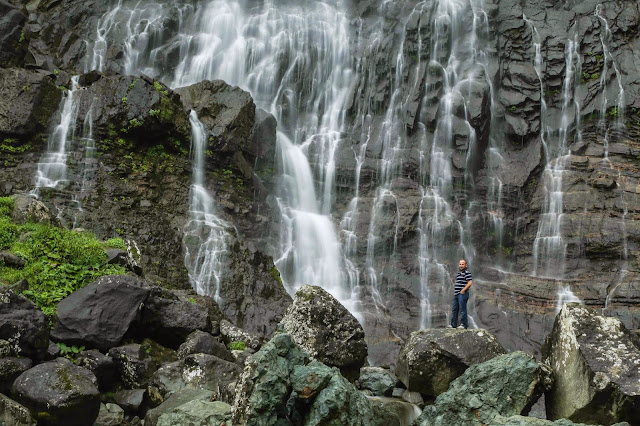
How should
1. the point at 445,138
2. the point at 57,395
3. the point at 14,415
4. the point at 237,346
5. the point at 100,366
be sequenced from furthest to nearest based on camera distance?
1. the point at 445,138
2. the point at 237,346
3. the point at 100,366
4. the point at 57,395
5. the point at 14,415

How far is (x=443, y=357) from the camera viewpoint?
8.29 m

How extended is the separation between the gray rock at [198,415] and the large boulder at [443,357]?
10.3 feet

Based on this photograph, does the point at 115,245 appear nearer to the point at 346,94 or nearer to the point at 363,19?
the point at 346,94

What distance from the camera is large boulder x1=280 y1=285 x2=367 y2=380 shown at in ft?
28.5

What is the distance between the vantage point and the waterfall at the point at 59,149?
1719 cm

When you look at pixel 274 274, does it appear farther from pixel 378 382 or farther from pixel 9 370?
pixel 9 370

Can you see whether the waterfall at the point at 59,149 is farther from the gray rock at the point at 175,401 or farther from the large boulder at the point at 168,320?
the gray rock at the point at 175,401

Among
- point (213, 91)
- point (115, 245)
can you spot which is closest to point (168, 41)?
point (213, 91)

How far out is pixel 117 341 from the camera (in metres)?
8.51

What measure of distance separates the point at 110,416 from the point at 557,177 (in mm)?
19724

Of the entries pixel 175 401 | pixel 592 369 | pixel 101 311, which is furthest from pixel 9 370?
pixel 592 369

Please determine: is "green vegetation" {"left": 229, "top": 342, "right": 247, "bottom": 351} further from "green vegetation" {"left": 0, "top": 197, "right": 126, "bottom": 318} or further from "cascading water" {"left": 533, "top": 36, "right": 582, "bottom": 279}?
"cascading water" {"left": 533, "top": 36, "right": 582, "bottom": 279}

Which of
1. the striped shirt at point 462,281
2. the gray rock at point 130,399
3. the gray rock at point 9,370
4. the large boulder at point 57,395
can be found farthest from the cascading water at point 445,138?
the gray rock at point 9,370

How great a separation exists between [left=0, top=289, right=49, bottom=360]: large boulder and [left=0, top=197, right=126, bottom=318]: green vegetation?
2.75 feet
